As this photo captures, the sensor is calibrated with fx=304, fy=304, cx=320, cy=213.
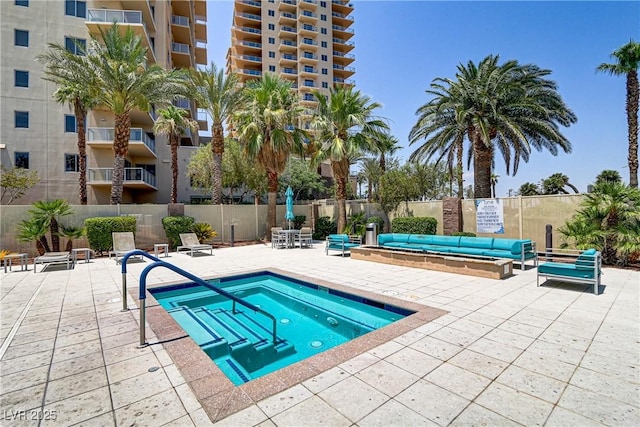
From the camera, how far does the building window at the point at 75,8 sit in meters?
21.6

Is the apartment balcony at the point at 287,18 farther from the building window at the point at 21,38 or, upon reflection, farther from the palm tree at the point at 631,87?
the palm tree at the point at 631,87

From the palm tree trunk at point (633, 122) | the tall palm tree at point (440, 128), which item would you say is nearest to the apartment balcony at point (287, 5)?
the tall palm tree at point (440, 128)

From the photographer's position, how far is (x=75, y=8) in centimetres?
2186

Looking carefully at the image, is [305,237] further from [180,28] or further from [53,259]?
[180,28]

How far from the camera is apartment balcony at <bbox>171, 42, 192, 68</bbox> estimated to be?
1260 inches

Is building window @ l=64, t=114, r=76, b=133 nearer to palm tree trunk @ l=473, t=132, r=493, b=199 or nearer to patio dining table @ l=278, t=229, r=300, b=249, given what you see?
patio dining table @ l=278, t=229, r=300, b=249

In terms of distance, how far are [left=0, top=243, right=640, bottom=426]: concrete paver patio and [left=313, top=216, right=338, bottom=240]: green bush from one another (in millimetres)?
13234

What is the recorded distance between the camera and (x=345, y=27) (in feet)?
185

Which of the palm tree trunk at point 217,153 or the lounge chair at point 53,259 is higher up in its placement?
the palm tree trunk at point 217,153

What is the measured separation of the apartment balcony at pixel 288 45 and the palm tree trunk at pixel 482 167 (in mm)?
44195

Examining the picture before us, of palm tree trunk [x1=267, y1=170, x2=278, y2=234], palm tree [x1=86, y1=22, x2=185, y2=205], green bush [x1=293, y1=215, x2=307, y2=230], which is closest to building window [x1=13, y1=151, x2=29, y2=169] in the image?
palm tree [x1=86, y1=22, x2=185, y2=205]

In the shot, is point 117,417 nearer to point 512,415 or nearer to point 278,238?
point 512,415

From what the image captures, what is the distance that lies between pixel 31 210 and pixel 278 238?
10.3 metres

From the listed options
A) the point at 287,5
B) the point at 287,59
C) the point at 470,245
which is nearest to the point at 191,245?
the point at 470,245
